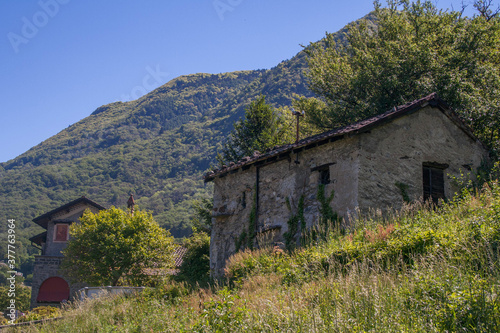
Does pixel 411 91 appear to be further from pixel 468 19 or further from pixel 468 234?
pixel 468 234

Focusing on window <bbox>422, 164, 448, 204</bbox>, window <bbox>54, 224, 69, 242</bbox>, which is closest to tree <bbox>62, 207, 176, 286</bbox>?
window <bbox>54, 224, 69, 242</bbox>

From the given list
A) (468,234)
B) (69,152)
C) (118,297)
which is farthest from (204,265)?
(69,152)

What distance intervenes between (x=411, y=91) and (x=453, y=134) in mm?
6422

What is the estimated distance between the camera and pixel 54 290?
34531mm

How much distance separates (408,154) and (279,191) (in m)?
4.49

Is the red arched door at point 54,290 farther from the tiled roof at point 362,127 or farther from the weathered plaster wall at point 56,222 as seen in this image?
the tiled roof at point 362,127

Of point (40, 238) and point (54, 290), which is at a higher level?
point (40, 238)

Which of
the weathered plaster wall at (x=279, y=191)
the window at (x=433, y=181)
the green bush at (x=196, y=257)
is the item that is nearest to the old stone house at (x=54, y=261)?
the green bush at (x=196, y=257)

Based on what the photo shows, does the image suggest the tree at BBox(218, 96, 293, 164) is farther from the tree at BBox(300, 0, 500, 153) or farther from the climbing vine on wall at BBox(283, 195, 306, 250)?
the climbing vine on wall at BBox(283, 195, 306, 250)

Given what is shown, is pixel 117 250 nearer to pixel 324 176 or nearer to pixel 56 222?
pixel 56 222

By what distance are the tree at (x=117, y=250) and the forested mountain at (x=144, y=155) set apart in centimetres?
4658

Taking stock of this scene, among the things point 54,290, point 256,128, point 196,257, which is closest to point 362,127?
point 196,257

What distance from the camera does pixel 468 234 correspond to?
337 inches

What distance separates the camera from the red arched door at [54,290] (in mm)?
34125
